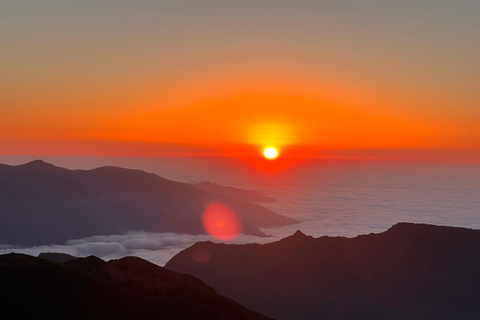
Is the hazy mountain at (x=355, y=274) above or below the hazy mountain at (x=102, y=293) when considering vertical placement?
above

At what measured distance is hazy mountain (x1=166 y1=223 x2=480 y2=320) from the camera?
112m

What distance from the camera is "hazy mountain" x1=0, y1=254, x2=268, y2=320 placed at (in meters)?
50.2

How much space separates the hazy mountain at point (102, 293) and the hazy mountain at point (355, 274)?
169ft

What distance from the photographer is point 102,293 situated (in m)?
54.9

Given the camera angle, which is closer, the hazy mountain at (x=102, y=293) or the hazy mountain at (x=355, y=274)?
the hazy mountain at (x=102, y=293)

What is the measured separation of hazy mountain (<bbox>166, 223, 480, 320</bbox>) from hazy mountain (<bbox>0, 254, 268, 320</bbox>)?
169ft

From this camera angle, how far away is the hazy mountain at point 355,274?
367 ft

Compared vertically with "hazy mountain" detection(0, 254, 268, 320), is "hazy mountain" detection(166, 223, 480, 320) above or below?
above

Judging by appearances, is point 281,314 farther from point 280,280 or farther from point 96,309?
point 96,309

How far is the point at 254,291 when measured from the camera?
120500 mm

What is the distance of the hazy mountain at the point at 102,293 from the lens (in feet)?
165

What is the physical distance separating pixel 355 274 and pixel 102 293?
282 feet

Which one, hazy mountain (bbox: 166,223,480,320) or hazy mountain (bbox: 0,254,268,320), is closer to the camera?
hazy mountain (bbox: 0,254,268,320)

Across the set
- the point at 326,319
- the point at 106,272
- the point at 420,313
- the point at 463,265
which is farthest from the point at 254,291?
the point at 106,272
